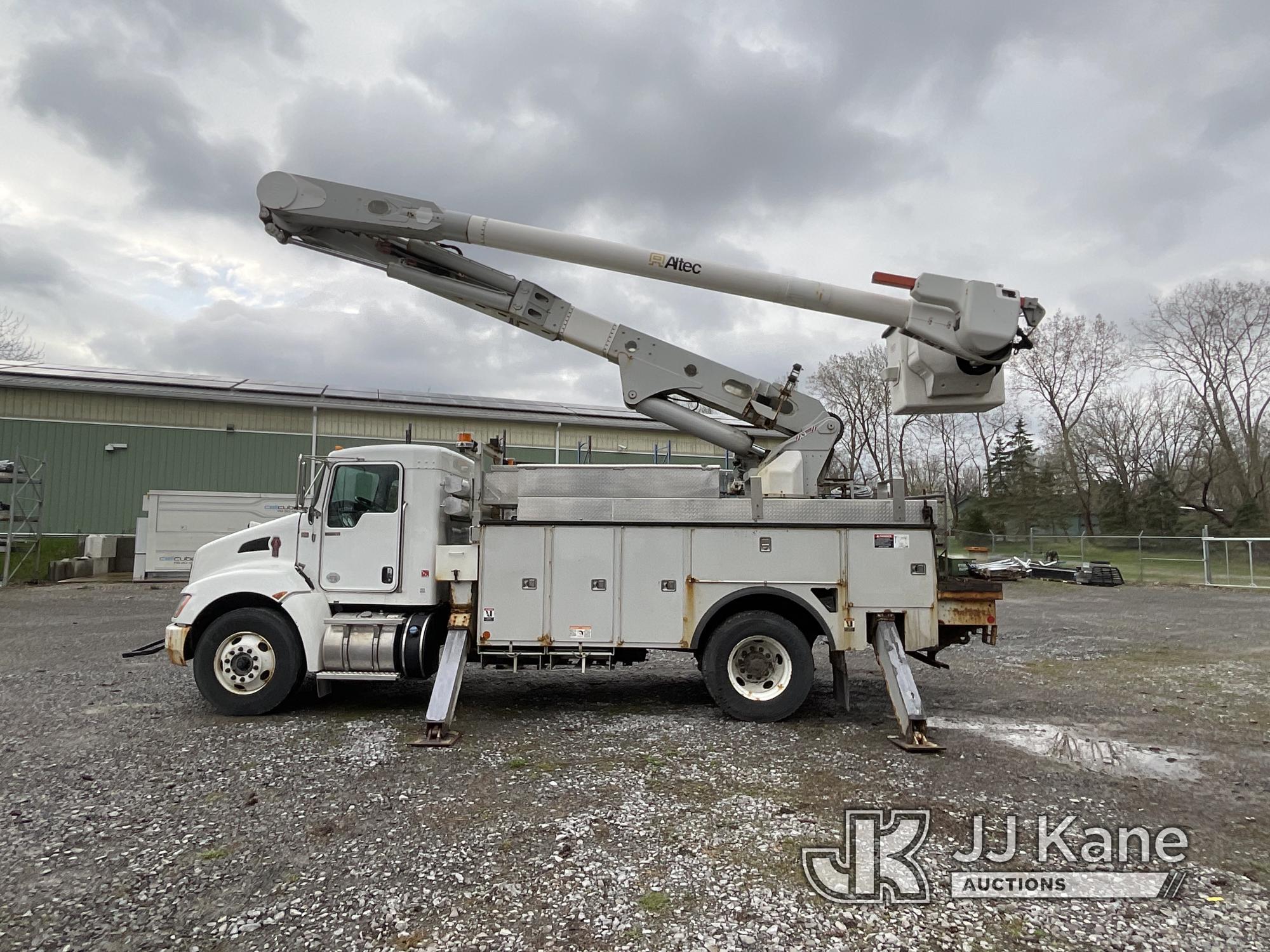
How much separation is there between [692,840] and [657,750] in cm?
178

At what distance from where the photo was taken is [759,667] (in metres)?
7.04

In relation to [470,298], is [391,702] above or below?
below

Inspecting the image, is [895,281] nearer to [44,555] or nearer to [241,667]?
[241,667]

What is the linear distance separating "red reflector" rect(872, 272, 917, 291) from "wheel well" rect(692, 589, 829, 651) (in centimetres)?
308

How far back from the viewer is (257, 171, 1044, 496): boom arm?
7.08 m

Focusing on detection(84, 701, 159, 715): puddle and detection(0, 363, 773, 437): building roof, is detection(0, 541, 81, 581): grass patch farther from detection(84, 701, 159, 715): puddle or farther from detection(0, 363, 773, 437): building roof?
detection(84, 701, 159, 715): puddle

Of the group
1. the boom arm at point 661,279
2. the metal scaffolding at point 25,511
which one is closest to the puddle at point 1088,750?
the boom arm at point 661,279

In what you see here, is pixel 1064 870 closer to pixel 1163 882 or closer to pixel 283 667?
pixel 1163 882

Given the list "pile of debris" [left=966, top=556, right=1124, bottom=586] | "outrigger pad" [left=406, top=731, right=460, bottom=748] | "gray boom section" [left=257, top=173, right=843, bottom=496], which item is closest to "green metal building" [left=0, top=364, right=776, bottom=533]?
"pile of debris" [left=966, top=556, right=1124, bottom=586]

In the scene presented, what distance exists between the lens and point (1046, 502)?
44.2m

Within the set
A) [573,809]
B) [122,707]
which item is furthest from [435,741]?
[122,707]

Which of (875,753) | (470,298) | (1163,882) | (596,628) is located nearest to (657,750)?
(596,628)

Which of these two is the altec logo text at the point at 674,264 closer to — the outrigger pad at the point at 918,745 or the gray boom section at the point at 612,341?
the gray boom section at the point at 612,341

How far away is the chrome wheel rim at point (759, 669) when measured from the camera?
274 inches
